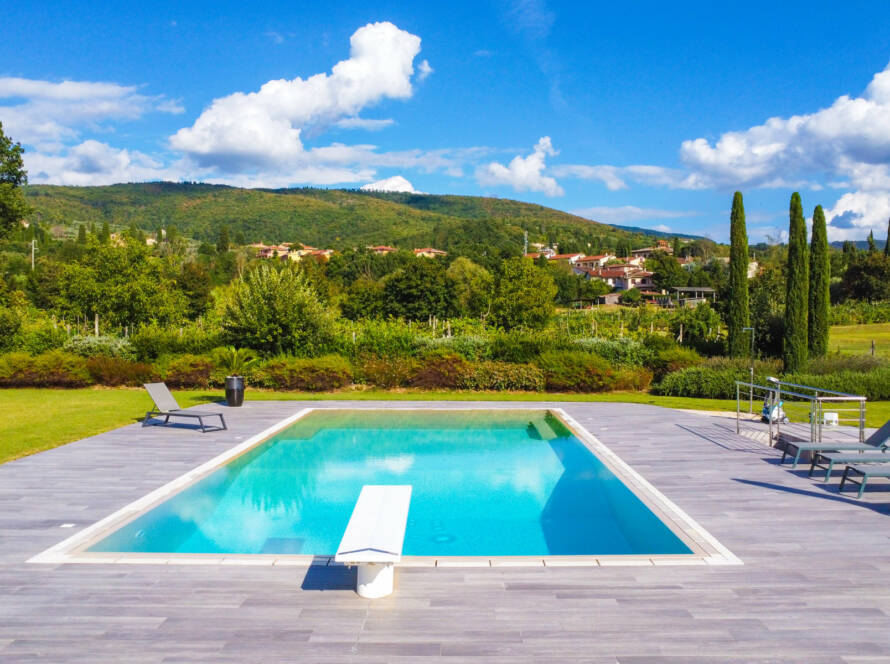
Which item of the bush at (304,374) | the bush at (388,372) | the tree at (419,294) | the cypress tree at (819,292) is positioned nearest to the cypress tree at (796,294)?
the cypress tree at (819,292)

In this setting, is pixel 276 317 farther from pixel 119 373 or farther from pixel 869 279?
pixel 869 279

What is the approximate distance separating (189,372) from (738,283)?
16081 millimetres

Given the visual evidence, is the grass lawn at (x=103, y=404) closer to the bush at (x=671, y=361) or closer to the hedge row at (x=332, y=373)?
the hedge row at (x=332, y=373)

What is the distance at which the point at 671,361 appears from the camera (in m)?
18.0

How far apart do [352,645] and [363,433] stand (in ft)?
26.2

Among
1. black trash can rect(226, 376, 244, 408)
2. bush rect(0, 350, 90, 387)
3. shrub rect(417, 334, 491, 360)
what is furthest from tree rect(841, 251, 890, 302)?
bush rect(0, 350, 90, 387)

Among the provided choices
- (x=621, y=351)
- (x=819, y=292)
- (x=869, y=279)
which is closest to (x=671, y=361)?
(x=621, y=351)

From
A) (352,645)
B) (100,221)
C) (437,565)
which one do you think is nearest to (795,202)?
(437,565)

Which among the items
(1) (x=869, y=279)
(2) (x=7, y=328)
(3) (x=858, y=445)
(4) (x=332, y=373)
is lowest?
(4) (x=332, y=373)

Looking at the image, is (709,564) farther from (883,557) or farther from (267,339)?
(267,339)

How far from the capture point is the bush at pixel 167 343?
18.6 m

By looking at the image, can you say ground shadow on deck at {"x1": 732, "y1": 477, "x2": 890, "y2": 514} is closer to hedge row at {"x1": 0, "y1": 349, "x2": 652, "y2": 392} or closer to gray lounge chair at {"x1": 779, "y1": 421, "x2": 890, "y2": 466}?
gray lounge chair at {"x1": 779, "y1": 421, "x2": 890, "y2": 466}

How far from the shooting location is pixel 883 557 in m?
5.29

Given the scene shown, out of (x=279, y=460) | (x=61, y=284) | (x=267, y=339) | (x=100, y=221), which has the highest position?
(x=100, y=221)
